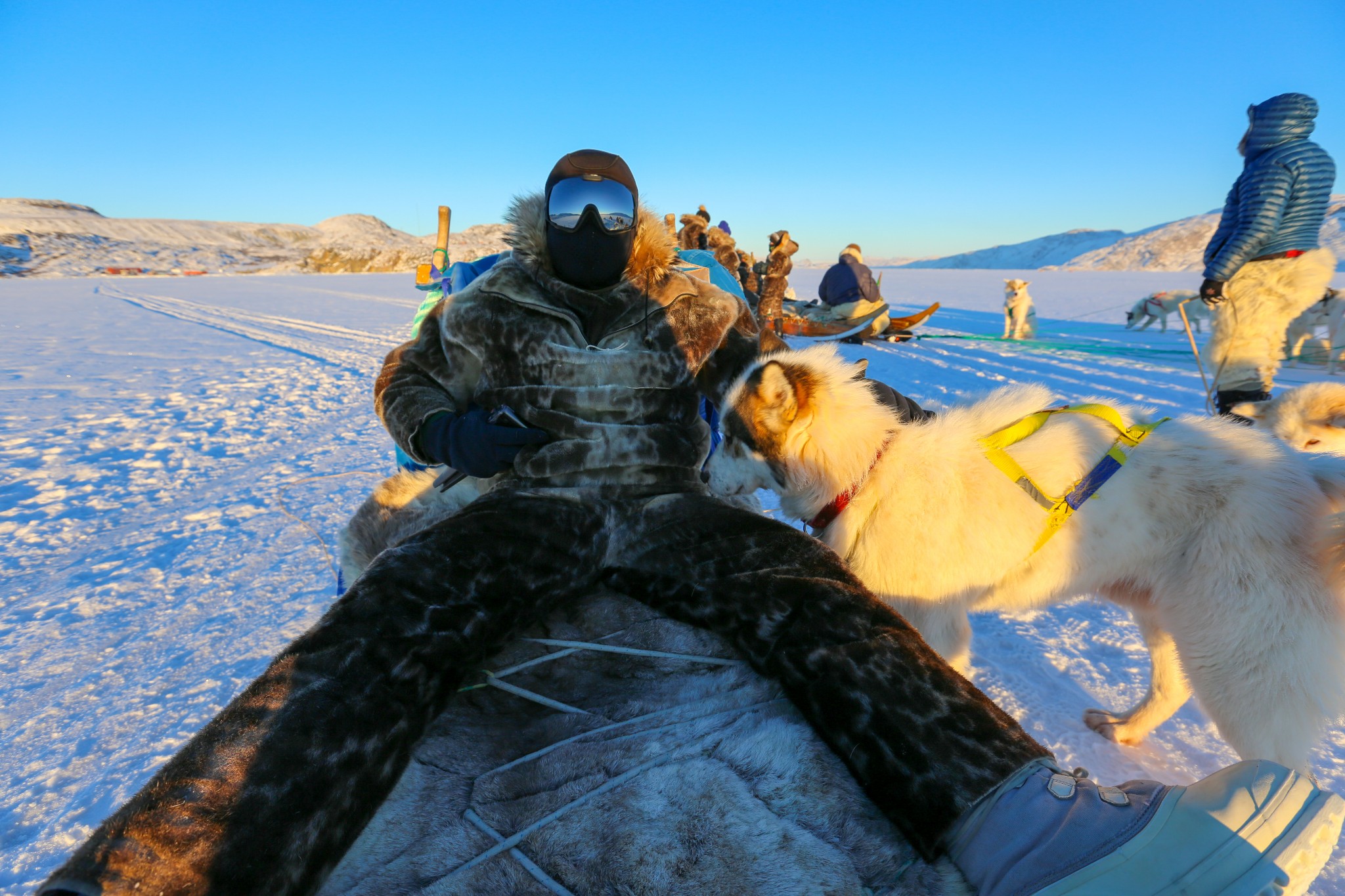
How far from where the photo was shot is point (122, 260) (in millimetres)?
47969

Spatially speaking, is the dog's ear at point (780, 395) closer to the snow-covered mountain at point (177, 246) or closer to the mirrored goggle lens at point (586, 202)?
the mirrored goggle lens at point (586, 202)

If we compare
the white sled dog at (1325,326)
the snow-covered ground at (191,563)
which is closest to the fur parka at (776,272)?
the snow-covered ground at (191,563)

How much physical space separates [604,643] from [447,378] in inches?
46.9

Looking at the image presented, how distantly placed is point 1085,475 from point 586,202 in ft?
6.15

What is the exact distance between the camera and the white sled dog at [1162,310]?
519 inches

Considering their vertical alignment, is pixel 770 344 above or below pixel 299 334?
above

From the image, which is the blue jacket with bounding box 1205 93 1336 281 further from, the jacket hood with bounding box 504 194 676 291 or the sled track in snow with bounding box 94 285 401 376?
the sled track in snow with bounding box 94 285 401 376

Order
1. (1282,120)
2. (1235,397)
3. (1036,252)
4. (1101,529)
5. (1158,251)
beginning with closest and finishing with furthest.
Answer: (1101,529), (1282,120), (1235,397), (1158,251), (1036,252)

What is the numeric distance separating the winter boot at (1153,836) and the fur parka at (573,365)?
4.27ft

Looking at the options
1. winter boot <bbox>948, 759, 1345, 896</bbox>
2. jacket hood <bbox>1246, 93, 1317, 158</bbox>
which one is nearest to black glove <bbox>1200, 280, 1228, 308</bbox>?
jacket hood <bbox>1246, 93, 1317, 158</bbox>

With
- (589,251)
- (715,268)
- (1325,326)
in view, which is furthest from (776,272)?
(589,251)

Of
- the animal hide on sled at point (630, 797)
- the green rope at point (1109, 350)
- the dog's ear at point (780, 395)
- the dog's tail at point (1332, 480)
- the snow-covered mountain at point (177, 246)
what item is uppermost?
the snow-covered mountain at point (177, 246)

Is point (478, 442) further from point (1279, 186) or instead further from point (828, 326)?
point (828, 326)

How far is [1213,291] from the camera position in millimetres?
4391
